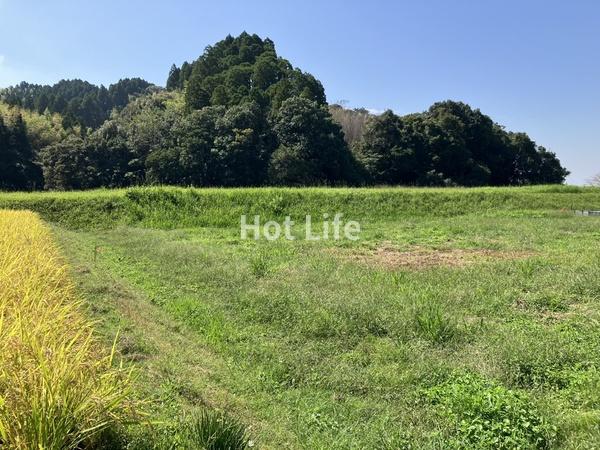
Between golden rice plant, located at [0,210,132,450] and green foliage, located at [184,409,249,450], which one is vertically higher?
golden rice plant, located at [0,210,132,450]

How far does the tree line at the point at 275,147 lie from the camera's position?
2952cm

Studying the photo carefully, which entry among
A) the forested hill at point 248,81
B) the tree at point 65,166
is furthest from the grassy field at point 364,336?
the forested hill at point 248,81

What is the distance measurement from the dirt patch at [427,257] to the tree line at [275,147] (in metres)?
18.6

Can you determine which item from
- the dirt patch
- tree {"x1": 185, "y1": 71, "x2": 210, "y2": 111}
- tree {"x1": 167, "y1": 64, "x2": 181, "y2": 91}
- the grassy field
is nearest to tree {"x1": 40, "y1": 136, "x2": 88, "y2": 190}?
tree {"x1": 185, "y1": 71, "x2": 210, "y2": 111}

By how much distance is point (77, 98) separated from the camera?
64562 millimetres

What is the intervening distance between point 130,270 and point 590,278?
330 inches

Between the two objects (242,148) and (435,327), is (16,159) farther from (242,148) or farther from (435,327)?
(435,327)

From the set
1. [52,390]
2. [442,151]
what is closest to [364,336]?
[52,390]

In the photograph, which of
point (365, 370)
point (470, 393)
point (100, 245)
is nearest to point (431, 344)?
point (365, 370)

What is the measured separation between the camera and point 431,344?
197 inches

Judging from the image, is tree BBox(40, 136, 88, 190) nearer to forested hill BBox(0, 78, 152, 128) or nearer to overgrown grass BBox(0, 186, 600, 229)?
overgrown grass BBox(0, 186, 600, 229)

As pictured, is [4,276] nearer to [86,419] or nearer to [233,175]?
[86,419]

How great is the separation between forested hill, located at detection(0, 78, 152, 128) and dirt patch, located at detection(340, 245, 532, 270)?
44538mm

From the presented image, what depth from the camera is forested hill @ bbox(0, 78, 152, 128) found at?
180 ft
